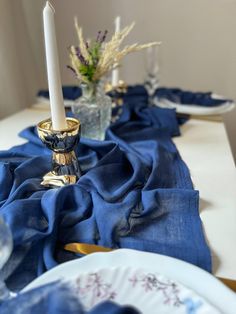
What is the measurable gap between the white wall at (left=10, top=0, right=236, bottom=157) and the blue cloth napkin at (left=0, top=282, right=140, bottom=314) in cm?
137

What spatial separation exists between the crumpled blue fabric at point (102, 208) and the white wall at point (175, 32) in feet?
3.17

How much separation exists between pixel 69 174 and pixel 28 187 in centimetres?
8

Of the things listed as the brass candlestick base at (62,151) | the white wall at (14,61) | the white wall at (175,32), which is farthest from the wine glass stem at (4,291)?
the white wall at (175,32)

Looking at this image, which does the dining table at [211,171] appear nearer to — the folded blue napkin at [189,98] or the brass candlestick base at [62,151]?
the folded blue napkin at [189,98]

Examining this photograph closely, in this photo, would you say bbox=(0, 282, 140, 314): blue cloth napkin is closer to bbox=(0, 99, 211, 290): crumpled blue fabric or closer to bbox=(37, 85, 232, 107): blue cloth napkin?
bbox=(0, 99, 211, 290): crumpled blue fabric

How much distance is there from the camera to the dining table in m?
0.46

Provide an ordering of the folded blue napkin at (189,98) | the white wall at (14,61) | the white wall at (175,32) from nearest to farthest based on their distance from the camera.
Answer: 1. the folded blue napkin at (189,98)
2. the white wall at (14,61)
3. the white wall at (175,32)

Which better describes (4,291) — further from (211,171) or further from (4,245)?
(211,171)

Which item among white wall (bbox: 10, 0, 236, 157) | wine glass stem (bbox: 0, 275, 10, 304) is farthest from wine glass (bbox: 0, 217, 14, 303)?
white wall (bbox: 10, 0, 236, 157)

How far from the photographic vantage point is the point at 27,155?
716 millimetres

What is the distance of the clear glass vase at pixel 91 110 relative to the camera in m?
0.81

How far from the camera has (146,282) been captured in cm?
37

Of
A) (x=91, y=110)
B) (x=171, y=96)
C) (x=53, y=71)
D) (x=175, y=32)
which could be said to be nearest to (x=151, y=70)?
(x=171, y=96)

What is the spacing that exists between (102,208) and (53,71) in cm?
24
